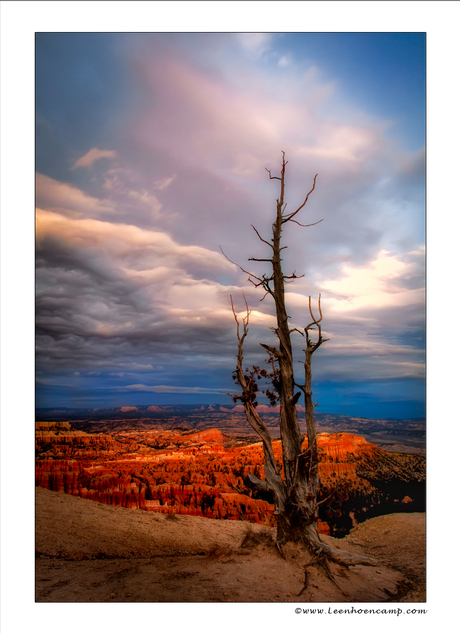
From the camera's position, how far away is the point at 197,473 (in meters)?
8.62

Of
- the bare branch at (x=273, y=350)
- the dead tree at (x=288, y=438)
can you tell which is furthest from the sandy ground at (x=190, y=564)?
the bare branch at (x=273, y=350)

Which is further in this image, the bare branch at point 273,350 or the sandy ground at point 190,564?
the bare branch at point 273,350

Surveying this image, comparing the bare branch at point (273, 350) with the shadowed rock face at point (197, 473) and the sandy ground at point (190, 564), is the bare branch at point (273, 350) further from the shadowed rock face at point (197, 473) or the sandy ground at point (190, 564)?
the shadowed rock face at point (197, 473)

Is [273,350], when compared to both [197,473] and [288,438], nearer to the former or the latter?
[288,438]

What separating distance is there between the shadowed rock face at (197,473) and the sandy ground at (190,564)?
0.68 m

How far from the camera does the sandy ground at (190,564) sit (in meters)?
4.07

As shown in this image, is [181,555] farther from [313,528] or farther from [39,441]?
[39,441]

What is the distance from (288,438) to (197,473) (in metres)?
4.83

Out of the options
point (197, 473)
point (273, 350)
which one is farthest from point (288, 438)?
point (197, 473)

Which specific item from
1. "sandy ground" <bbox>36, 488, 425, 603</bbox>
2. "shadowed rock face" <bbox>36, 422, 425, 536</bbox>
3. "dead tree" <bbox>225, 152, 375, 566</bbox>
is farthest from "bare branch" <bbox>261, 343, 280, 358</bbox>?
"shadowed rock face" <bbox>36, 422, 425, 536</bbox>

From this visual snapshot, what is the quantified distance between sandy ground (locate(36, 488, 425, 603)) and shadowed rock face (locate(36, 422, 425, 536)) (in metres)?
0.68

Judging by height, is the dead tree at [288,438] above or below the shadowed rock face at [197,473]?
above

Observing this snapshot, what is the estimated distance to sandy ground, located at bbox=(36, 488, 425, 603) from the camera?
407cm

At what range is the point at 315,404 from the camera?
16.3 ft
